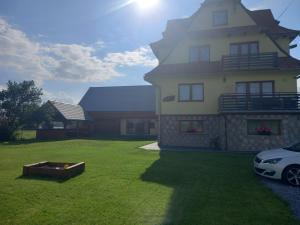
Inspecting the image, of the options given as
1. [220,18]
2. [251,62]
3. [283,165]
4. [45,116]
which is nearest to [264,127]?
[251,62]

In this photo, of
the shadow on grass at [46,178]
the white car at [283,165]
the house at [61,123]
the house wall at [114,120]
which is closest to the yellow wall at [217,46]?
the white car at [283,165]

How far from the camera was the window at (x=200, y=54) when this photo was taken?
21.4 metres

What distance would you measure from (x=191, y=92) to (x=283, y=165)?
12998mm

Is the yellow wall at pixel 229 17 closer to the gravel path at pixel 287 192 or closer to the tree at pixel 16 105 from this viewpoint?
the gravel path at pixel 287 192

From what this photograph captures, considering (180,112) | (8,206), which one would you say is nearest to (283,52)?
(180,112)

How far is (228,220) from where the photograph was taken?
215 inches

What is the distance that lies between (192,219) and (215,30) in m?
19.4

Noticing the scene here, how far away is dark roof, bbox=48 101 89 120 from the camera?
110 feet

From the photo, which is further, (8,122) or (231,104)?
(8,122)

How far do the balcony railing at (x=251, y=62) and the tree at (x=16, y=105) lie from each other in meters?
26.2

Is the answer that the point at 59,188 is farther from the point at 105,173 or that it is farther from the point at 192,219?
the point at 192,219

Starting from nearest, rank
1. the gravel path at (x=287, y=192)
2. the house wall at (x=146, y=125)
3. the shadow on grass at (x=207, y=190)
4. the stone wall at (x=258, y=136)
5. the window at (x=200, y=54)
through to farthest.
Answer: the shadow on grass at (x=207, y=190) → the gravel path at (x=287, y=192) → the stone wall at (x=258, y=136) → the window at (x=200, y=54) → the house wall at (x=146, y=125)

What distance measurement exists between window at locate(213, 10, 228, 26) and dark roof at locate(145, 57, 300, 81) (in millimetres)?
3917

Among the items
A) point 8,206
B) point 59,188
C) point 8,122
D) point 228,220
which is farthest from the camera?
point 8,122
